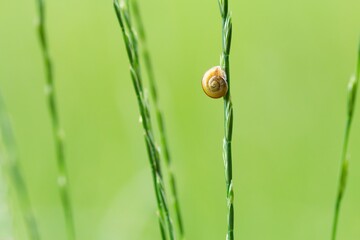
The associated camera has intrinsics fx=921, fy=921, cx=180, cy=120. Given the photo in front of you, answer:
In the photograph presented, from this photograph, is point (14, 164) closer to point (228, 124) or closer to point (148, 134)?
point (148, 134)

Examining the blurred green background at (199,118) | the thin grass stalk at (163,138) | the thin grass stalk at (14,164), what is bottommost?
the blurred green background at (199,118)

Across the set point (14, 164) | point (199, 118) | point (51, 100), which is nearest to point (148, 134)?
point (51, 100)

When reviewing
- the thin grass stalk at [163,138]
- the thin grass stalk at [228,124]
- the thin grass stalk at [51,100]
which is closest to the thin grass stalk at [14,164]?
the thin grass stalk at [51,100]

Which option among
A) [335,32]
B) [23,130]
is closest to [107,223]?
[23,130]

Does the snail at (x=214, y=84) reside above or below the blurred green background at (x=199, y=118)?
above

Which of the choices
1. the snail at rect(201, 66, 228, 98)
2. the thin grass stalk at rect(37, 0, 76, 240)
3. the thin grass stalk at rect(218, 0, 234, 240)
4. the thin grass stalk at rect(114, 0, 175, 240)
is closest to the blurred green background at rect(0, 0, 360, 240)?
the thin grass stalk at rect(37, 0, 76, 240)

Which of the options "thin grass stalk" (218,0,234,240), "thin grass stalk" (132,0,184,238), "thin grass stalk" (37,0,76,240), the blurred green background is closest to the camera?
"thin grass stalk" (218,0,234,240)

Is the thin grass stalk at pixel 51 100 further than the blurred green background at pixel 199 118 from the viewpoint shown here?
No

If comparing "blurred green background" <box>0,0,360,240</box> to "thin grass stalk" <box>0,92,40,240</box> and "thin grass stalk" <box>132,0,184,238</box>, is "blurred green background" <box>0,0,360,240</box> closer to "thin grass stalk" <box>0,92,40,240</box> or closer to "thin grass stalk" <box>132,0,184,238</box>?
"thin grass stalk" <box>0,92,40,240</box>

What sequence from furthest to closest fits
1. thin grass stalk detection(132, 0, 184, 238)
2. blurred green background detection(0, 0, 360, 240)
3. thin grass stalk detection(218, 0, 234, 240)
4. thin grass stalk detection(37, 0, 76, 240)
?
blurred green background detection(0, 0, 360, 240) < thin grass stalk detection(37, 0, 76, 240) < thin grass stalk detection(132, 0, 184, 238) < thin grass stalk detection(218, 0, 234, 240)

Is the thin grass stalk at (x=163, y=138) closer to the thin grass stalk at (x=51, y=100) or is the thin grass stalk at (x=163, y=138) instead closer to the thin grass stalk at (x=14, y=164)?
the thin grass stalk at (x=51, y=100)
